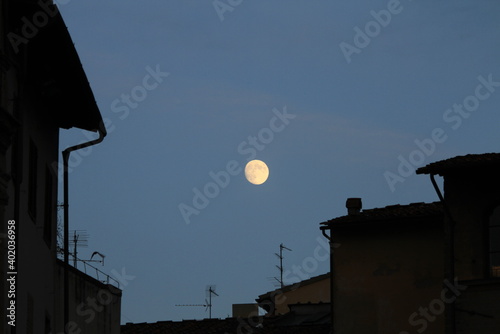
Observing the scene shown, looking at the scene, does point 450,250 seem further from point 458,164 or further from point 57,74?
point 57,74

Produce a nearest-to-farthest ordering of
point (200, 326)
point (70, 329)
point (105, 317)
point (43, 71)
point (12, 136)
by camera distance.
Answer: point (12, 136) < point (43, 71) < point (70, 329) < point (105, 317) < point (200, 326)

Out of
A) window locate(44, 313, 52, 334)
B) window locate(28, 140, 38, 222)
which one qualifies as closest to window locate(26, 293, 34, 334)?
window locate(28, 140, 38, 222)

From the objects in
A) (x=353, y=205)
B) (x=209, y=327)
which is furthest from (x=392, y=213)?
(x=209, y=327)

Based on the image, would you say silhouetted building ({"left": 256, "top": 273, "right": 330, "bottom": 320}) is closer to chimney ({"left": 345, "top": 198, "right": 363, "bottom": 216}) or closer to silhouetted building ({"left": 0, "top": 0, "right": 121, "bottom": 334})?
chimney ({"left": 345, "top": 198, "right": 363, "bottom": 216})

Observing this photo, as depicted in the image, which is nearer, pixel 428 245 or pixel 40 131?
pixel 40 131

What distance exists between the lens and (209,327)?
A: 3978cm

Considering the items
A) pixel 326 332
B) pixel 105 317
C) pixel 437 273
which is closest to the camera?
pixel 105 317

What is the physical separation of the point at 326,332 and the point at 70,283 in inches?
594

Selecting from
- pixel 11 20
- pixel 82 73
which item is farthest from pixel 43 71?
pixel 11 20

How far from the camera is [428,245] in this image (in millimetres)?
32438

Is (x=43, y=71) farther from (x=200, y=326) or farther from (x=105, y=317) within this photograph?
(x=200, y=326)

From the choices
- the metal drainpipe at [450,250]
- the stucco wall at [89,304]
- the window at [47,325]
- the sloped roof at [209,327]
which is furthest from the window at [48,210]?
the sloped roof at [209,327]

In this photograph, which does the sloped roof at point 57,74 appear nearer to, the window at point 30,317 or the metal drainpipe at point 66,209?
the metal drainpipe at point 66,209

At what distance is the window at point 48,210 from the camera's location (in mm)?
20594
